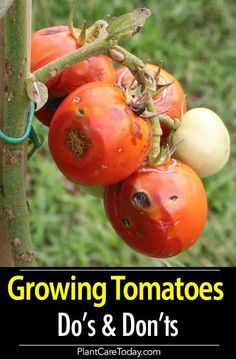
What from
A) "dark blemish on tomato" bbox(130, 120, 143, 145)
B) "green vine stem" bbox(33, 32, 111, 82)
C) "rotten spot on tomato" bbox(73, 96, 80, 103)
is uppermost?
"green vine stem" bbox(33, 32, 111, 82)

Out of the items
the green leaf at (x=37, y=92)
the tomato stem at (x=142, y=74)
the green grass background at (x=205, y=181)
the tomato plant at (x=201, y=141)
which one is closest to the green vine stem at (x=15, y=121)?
the green leaf at (x=37, y=92)

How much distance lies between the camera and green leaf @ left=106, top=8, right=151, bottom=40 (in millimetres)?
853

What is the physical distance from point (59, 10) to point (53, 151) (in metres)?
1.85

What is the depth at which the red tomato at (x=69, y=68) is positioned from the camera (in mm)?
949

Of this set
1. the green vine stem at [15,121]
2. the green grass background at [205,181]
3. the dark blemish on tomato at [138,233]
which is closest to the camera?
the green vine stem at [15,121]

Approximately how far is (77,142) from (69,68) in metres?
0.12

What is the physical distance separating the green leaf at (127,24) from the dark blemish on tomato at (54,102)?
0.48ft

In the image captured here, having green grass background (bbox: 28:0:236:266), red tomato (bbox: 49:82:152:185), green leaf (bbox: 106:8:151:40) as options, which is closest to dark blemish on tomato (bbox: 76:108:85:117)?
red tomato (bbox: 49:82:152:185)

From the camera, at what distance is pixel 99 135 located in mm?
866

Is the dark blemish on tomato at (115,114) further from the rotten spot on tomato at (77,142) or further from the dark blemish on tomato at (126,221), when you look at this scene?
the dark blemish on tomato at (126,221)

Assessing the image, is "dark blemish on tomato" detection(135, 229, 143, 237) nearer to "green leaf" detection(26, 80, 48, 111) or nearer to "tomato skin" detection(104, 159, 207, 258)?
"tomato skin" detection(104, 159, 207, 258)

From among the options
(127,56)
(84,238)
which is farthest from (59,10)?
(127,56)

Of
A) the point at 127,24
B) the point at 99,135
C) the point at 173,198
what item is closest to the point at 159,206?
the point at 173,198

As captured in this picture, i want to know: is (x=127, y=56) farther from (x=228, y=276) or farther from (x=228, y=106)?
(x=228, y=106)
